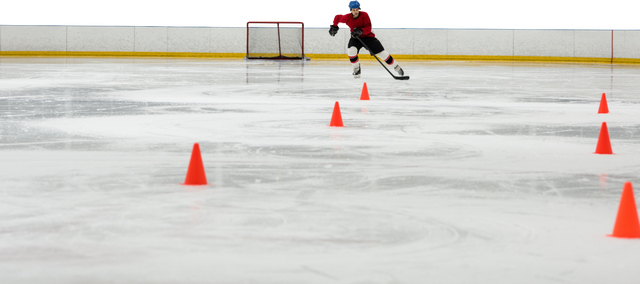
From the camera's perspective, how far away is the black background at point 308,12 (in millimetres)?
30344

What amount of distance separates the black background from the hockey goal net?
13.5 feet

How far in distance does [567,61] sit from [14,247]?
24822mm

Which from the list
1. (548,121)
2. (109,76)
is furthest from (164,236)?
(109,76)

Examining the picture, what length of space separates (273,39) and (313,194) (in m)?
22.9

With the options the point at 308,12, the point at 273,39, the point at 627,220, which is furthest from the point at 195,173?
the point at 308,12

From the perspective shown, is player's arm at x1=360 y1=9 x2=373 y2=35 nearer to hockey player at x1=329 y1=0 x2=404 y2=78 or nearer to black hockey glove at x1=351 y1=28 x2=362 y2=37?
hockey player at x1=329 y1=0 x2=404 y2=78

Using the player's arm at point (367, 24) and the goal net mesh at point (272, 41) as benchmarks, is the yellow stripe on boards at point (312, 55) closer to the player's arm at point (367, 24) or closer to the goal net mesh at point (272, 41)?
the goal net mesh at point (272, 41)

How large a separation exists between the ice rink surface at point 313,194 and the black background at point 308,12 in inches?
823

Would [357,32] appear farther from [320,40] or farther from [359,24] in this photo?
[320,40]

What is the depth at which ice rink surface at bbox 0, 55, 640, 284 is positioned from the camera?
3.09 meters

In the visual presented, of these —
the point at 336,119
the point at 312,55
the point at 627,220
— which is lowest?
the point at 627,220

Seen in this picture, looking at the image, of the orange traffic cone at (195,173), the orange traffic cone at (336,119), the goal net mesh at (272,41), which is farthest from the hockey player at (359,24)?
the goal net mesh at (272,41)

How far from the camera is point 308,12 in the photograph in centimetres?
3183

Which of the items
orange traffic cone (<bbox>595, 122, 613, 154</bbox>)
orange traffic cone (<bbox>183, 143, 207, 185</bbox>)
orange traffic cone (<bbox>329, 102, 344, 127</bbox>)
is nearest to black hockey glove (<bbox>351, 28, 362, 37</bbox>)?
orange traffic cone (<bbox>329, 102, 344, 127</bbox>)
